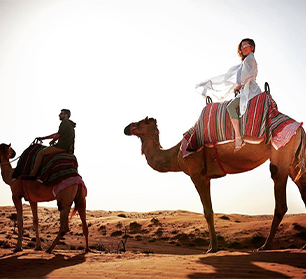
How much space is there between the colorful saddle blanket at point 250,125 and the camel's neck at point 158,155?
2.47 ft

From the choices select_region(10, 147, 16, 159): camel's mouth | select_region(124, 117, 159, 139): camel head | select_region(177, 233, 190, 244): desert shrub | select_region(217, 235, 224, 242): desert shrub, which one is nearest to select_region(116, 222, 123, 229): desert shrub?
select_region(177, 233, 190, 244): desert shrub

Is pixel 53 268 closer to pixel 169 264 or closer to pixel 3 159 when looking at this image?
pixel 169 264

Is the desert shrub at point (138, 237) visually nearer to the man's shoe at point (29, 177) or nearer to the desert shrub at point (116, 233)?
the desert shrub at point (116, 233)

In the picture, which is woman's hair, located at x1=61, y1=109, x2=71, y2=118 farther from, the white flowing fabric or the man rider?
the white flowing fabric

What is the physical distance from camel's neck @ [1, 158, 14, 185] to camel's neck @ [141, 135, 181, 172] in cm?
428

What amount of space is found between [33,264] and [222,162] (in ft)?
14.3

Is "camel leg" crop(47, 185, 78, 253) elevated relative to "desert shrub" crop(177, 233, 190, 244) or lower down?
elevated

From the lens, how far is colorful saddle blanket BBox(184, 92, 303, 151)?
6926 millimetres

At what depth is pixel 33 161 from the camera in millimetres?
9547

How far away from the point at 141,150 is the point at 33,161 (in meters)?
2.85

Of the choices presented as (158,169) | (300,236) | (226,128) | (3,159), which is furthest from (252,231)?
(3,159)

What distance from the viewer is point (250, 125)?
727 cm

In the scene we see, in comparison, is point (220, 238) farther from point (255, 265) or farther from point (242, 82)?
point (255, 265)

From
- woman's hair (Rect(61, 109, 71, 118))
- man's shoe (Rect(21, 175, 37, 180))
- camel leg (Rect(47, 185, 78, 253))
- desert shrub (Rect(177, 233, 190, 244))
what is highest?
woman's hair (Rect(61, 109, 71, 118))
